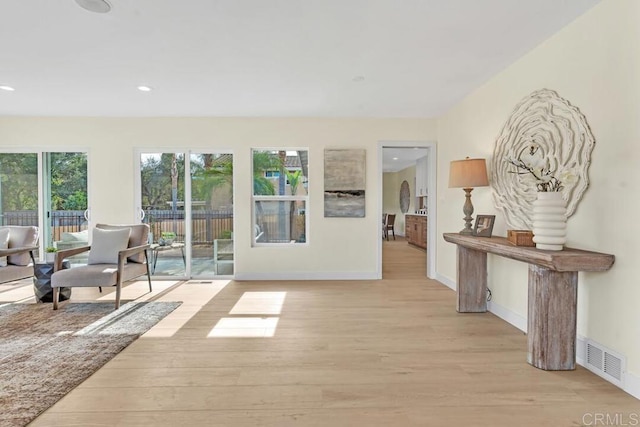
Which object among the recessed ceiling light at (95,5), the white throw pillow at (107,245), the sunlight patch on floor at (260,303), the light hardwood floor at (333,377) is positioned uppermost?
the recessed ceiling light at (95,5)

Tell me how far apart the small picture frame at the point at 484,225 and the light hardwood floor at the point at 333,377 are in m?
0.84

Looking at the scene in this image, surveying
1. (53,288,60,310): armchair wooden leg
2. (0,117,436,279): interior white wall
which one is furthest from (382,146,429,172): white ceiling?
(53,288,60,310): armchair wooden leg

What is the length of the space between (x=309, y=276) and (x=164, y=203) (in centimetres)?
246

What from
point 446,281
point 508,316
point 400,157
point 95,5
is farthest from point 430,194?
point 95,5

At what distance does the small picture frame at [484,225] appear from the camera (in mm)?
3078

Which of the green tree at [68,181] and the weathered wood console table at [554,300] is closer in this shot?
the weathered wood console table at [554,300]

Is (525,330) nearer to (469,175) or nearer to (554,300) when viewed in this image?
(554,300)

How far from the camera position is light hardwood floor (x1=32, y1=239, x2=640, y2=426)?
1691 mm

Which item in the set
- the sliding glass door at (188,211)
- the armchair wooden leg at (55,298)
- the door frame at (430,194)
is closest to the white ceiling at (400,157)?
the door frame at (430,194)

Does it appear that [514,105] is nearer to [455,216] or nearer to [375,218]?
[455,216]

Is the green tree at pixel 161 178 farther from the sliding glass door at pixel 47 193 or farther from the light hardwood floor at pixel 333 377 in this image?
the light hardwood floor at pixel 333 377

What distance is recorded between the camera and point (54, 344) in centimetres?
252

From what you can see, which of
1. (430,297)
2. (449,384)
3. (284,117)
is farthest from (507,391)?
(284,117)
